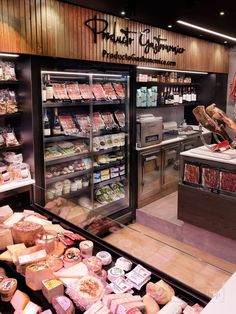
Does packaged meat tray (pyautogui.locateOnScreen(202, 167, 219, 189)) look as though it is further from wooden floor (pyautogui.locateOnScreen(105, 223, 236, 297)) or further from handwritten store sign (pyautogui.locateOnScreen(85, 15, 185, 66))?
handwritten store sign (pyautogui.locateOnScreen(85, 15, 185, 66))

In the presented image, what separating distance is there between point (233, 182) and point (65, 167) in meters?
1.98

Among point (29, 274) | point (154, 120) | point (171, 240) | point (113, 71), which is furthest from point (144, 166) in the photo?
point (29, 274)

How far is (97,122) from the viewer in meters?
4.23

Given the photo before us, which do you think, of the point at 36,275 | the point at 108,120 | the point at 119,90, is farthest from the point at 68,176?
the point at 36,275

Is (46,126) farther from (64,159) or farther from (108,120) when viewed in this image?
(108,120)

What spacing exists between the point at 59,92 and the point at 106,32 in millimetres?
932

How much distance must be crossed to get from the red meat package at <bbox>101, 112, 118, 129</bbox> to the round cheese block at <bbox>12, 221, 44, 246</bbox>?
99.1 inches

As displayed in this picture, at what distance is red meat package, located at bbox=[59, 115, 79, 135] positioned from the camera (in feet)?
12.6

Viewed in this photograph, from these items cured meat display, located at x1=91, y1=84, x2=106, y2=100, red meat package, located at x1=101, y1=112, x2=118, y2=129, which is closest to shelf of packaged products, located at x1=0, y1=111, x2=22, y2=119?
cured meat display, located at x1=91, y1=84, x2=106, y2=100

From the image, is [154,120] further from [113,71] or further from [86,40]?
[86,40]

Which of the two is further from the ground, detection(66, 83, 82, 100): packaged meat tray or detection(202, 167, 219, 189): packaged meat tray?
detection(66, 83, 82, 100): packaged meat tray

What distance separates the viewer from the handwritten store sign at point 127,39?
368 centimetres

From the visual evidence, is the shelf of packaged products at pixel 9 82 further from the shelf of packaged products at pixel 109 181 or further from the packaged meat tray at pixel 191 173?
the packaged meat tray at pixel 191 173

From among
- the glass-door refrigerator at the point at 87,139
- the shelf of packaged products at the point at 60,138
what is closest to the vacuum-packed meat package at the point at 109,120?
the glass-door refrigerator at the point at 87,139
